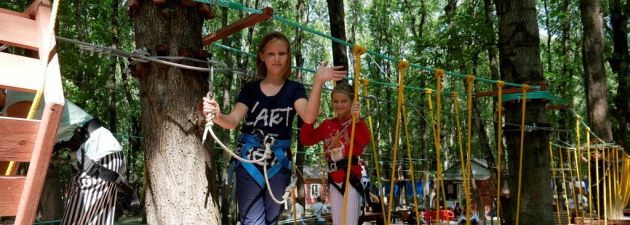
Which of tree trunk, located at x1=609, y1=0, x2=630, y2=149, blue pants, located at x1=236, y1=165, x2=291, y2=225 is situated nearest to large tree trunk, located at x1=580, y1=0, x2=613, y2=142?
tree trunk, located at x1=609, y1=0, x2=630, y2=149

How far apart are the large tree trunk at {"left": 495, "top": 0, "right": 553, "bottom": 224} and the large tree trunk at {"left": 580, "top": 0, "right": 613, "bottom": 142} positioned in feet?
13.4

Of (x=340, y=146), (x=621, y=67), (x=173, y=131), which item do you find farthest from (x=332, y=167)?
(x=621, y=67)

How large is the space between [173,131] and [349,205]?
133 cm

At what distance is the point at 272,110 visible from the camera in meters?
2.63

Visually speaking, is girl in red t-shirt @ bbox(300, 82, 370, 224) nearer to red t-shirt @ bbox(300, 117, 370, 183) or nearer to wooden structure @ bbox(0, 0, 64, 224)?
red t-shirt @ bbox(300, 117, 370, 183)

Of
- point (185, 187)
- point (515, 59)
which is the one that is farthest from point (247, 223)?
point (515, 59)

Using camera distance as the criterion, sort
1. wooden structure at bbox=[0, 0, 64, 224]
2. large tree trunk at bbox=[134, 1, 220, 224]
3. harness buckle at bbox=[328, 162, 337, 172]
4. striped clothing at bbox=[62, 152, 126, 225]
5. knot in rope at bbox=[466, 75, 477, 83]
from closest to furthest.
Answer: wooden structure at bbox=[0, 0, 64, 224] < large tree trunk at bbox=[134, 1, 220, 224] < striped clothing at bbox=[62, 152, 126, 225] < harness buckle at bbox=[328, 162, 337, 172] < knot in rope at bbox=[466, 75, 477, 83]

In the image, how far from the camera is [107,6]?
1562 centimetres

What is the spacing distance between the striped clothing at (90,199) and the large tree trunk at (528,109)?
3.44 meters

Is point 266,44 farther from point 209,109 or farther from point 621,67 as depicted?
point 621,67

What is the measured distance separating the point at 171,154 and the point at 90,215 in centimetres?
88

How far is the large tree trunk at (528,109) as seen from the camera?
4.66 metres

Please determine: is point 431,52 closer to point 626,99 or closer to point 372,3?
point 626,99

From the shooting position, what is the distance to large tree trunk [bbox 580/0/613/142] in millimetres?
8180
